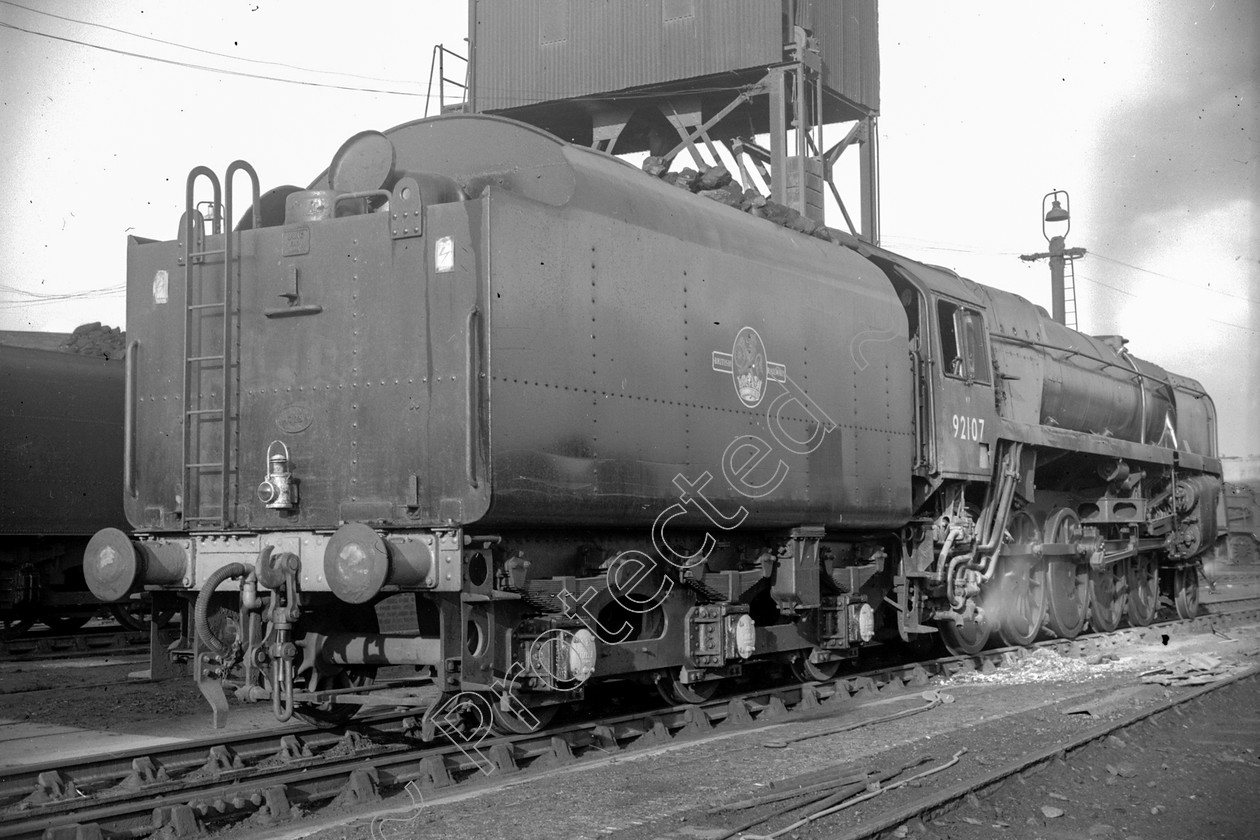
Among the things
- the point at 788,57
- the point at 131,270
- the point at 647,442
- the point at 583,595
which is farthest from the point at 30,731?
the point at 788,57

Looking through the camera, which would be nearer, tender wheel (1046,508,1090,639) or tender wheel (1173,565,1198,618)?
tender wheel (1046,508,1090,639)

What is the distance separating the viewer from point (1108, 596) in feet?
53.3

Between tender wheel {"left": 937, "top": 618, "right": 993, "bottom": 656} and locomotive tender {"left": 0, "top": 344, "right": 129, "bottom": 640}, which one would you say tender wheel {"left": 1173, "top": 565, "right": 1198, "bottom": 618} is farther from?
locomotive tender {"left": 0, "top": 344, "right": 129, "bottom": 640}

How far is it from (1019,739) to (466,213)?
4.95 m

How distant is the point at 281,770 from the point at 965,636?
7.93 metres

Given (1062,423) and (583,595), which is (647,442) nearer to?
(583,595)

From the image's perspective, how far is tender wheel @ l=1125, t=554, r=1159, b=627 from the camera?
55.7 feet

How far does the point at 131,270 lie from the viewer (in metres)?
8.09

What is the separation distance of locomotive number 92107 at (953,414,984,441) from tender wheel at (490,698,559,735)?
537 centimetres

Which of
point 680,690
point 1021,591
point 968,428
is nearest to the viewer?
point 680,690

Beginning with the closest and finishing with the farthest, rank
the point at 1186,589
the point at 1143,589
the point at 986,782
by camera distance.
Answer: the point at 986,782, the point at 1143,589, the point at 1186,589

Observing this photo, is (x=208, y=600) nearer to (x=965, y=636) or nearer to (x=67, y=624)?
(x=965, y=636)

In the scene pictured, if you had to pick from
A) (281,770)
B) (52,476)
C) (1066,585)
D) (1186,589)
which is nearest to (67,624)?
(52,476)

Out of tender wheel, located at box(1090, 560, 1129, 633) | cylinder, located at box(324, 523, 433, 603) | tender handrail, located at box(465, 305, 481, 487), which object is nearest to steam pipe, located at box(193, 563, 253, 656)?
cylinder, located at box(324, 523, 433, 603)
